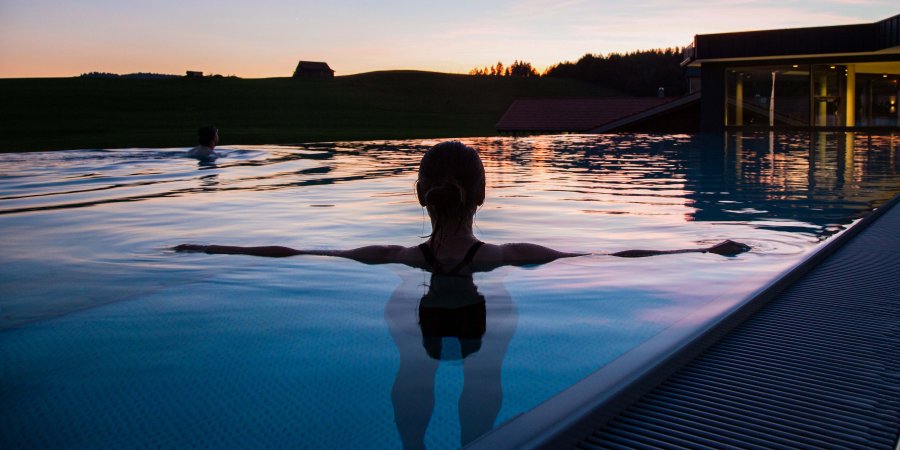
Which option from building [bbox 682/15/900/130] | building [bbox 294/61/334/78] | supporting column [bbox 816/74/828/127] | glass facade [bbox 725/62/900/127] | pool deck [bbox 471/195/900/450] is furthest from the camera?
building [bbox 294/61/334/78]

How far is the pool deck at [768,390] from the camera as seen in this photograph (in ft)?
6.00

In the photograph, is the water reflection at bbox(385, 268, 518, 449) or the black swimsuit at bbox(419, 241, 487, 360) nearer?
the water reflection at bbox(385, 268, 518, 449)

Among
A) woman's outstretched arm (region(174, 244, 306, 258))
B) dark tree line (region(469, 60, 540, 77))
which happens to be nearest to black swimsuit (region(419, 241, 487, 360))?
woman's outstretched arm (region(174, 244, 306, 258))

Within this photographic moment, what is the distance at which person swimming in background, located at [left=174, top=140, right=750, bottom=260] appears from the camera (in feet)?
9.34

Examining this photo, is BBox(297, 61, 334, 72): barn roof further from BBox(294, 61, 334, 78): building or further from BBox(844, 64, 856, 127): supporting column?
BBox(844, 64, 856, 127): supporting column

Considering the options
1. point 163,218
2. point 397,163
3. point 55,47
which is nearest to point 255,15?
point 55,47

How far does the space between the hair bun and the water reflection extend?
0.50 metres

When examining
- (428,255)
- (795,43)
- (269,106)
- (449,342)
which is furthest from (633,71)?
(449,342)

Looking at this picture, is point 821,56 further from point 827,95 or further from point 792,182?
point 792,182

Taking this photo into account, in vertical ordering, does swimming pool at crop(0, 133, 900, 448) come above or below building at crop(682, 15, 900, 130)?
below

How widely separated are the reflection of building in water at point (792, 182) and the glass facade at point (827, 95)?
6.46 meters

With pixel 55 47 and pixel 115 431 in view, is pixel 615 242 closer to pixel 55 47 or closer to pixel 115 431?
pixel 115 431

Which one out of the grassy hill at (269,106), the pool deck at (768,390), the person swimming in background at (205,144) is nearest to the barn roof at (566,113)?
the grassy hill at (269,106)

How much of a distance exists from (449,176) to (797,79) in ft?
72.6
